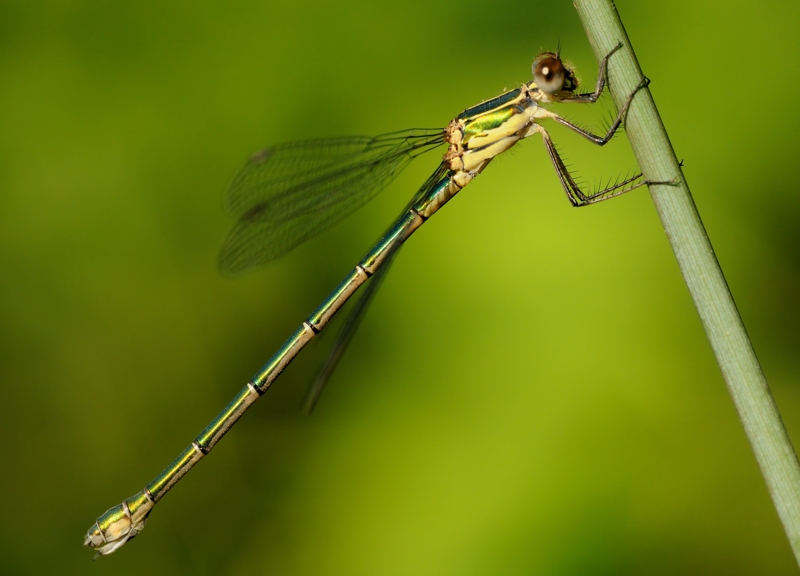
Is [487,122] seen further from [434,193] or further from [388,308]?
[388,308]

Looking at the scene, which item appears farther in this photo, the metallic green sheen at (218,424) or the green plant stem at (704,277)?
the metallic green sheen at (218,424)

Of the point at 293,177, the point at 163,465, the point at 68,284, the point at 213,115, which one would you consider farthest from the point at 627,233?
the point at 68,284

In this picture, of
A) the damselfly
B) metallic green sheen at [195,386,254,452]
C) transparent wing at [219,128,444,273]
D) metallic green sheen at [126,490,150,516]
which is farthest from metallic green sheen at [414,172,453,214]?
metallic green sheen at [126,490,150,516]

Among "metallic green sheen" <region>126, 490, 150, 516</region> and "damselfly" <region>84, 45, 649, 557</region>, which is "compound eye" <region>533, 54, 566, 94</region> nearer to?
"damselfly" <region>84, 45, 649, 557</region>

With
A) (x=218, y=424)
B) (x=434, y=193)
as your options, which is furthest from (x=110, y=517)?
(x=434, y=193)

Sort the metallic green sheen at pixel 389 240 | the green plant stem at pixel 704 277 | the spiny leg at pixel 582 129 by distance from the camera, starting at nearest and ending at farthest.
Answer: the green plant stem at pixel 704 277, the spiny leg at pixel 582 129, the metallic green sheen at pixel 389 240

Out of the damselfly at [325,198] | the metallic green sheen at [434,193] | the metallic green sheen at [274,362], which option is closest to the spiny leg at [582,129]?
the damselfly at [325,198]

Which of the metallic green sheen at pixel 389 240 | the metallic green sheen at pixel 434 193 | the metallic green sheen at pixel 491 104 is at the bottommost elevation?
the metallic green sheen at pixel 389 240

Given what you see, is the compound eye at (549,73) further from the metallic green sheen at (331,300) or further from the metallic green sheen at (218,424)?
the metallic green sheen at (218,424)

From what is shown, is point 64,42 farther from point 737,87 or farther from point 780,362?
point 780,362
